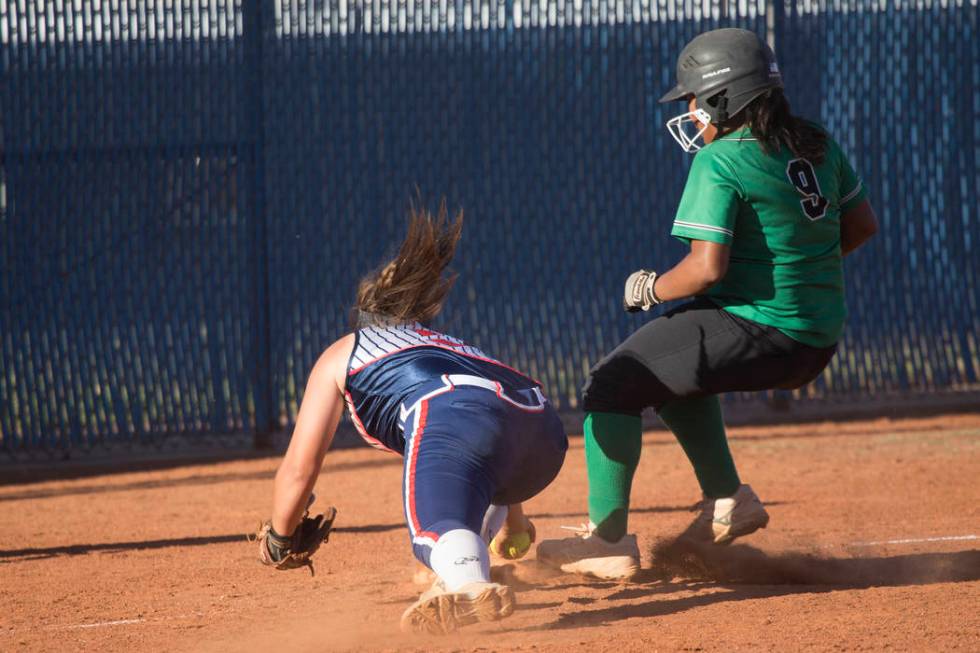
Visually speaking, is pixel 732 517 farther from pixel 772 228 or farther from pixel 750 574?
pixel 772 228

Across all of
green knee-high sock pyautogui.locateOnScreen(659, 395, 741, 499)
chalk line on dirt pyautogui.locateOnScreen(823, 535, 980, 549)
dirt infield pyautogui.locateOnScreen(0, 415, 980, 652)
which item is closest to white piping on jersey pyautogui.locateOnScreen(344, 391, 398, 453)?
dirt infield pyautogui.locateOnScreen(0, 415, 980, 652)

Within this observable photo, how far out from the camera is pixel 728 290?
4.11 meters

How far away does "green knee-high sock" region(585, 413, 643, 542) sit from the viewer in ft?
13.8

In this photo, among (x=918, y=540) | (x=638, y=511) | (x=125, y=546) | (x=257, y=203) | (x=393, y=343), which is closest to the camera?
(x=393, y=343)

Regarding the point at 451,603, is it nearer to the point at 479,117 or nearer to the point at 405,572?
the point at 405,572

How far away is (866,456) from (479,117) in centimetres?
332

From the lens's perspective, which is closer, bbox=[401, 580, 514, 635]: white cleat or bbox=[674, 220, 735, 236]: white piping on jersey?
bbox=[401, 580, 514, 635]: white cleat

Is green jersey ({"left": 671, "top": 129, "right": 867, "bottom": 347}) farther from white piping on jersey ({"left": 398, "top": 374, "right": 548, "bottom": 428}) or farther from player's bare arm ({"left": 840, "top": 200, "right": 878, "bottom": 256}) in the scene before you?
white piping on jersey ({"left": 398, "top": 374, "right": 548, "bottom": 428})

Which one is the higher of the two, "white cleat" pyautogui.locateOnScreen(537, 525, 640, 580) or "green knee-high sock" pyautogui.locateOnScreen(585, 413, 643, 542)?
"green knee-high sock" pyautogui.locateOnScreen(585, 413, 643, 542)

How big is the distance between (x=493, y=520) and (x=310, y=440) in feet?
2.33

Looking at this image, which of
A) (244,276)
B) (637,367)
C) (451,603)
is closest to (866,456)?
(637,367)

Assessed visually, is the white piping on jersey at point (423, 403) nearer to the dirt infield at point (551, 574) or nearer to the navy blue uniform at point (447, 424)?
the navy blue uniform at point (447, 424)

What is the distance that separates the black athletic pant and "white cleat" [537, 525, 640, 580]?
460 millimetres

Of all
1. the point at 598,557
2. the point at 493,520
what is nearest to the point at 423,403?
the point at 493,520
